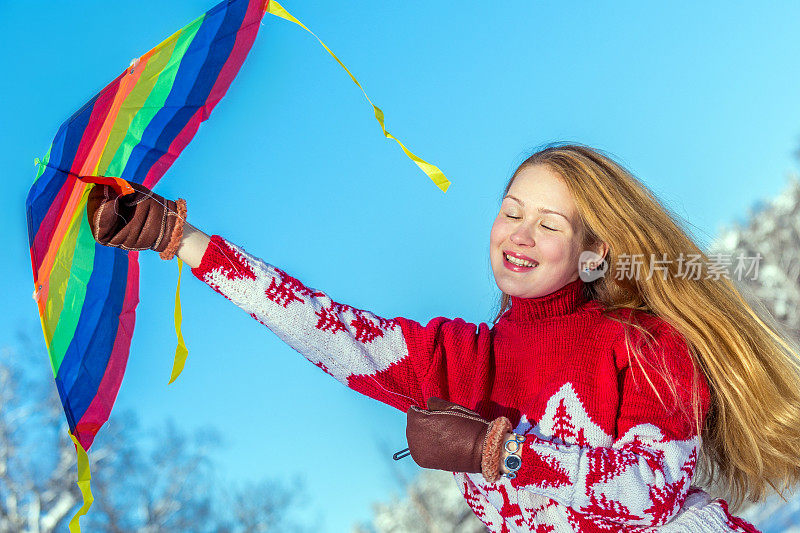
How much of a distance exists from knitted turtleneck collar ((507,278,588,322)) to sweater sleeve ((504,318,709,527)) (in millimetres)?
258

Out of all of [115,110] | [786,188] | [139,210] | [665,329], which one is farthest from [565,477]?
[786,188]

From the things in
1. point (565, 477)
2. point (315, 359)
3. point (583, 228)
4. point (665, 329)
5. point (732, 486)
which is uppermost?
point (583, 228)

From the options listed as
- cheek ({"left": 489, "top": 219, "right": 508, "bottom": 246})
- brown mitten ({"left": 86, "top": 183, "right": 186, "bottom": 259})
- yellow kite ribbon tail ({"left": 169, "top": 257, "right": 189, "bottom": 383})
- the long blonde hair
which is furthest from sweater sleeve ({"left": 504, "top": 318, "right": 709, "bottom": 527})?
brown mitten ({"left": 86, "top": 183, "right": 186, "bottom": 259})

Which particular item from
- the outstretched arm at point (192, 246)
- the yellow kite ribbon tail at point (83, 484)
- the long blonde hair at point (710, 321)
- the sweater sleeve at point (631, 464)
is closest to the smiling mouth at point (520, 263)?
the long blonde hair at point (710, 321)

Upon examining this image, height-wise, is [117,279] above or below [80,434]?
above

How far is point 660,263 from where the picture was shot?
1952 millimetres

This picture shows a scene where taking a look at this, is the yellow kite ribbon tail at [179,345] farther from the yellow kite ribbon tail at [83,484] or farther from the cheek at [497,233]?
the cheek at [497,233]

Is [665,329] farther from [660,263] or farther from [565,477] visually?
[565,477]

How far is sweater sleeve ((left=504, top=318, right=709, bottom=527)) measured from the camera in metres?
1.52

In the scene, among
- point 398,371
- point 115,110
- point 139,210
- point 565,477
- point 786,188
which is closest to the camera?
point 565,477

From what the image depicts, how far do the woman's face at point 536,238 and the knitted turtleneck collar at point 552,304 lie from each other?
16 mm

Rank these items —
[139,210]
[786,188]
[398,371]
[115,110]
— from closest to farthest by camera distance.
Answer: [139,210] < [115,110] < [398,371] < [786,188]

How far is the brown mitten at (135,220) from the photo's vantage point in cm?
163

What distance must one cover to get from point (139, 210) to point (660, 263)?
1.24m
